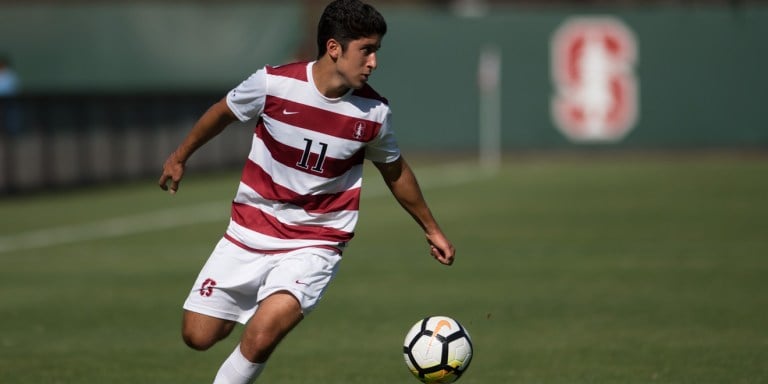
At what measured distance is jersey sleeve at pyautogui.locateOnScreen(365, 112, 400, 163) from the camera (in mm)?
7383

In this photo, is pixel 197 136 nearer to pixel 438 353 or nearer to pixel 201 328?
pixel 201 328

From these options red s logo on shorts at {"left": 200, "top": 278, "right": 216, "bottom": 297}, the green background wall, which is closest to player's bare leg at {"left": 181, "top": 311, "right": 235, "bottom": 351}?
red s logo on shorts at {"left": 200, "top": 278, "right": 216, "bottom": 297}

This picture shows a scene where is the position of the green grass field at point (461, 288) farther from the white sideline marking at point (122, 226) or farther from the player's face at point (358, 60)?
the player's face at point (358, 60)

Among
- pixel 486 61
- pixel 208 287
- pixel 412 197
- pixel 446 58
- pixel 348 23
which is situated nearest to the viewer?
pixel 348 23

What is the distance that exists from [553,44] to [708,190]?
1148cm

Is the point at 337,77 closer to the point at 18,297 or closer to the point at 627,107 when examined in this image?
the point at 18,297

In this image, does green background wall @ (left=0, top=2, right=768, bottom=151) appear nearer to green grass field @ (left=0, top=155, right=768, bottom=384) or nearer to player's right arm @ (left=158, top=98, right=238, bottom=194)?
green grass field @ (left=0, top=155, right=768, bottom=384)

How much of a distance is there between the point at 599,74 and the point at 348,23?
2777cm

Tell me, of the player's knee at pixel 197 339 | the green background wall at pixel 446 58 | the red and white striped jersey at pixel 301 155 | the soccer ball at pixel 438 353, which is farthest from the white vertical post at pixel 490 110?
the player's knee at pixel 197 339

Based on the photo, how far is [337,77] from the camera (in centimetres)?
722

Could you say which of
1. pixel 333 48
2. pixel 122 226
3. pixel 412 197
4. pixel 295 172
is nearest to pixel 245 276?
pixel 295 172

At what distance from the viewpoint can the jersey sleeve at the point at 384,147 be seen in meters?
7.38

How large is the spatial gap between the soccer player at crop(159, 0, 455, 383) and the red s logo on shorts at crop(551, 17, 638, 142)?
90.1 feet

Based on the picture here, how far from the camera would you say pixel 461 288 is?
1329 cm
